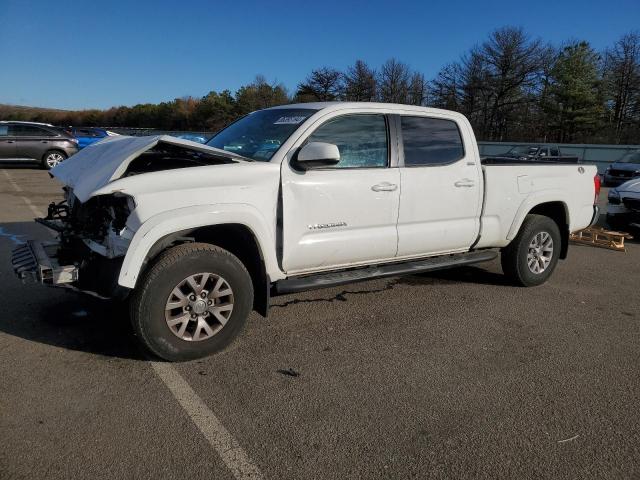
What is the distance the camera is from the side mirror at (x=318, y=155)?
3.67 meters

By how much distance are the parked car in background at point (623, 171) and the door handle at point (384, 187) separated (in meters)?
17.3

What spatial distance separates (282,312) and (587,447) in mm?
2686

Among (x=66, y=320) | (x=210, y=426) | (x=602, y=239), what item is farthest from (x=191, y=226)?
(x=602, y=239)

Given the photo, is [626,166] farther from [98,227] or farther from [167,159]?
[98,227]

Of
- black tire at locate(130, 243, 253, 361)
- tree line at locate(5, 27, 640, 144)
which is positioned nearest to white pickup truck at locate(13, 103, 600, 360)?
black tire at locate(130, 243, 253, 361)

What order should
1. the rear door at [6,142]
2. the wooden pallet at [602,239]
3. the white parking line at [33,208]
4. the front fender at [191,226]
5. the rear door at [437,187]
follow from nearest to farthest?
the front fender at [191,226] < the rear door at [437,187] < the wooden pallet at [602,239] < the white parking line at [33,208] < the rear door at [6,142]

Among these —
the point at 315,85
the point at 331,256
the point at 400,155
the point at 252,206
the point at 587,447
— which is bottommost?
the point at 587,447

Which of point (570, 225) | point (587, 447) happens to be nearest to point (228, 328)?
point (587, 447)

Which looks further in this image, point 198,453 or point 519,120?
point 519,120

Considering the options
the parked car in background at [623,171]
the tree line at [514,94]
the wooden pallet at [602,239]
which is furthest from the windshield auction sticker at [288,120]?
the tree line at [514,94]

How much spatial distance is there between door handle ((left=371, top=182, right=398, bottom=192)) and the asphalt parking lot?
118 centimetres

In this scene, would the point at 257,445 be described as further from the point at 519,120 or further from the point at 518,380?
the point at 519,120

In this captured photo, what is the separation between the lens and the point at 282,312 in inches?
185

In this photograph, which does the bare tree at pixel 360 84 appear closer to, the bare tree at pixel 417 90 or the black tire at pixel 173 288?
the bare tree at pixel 417 90
